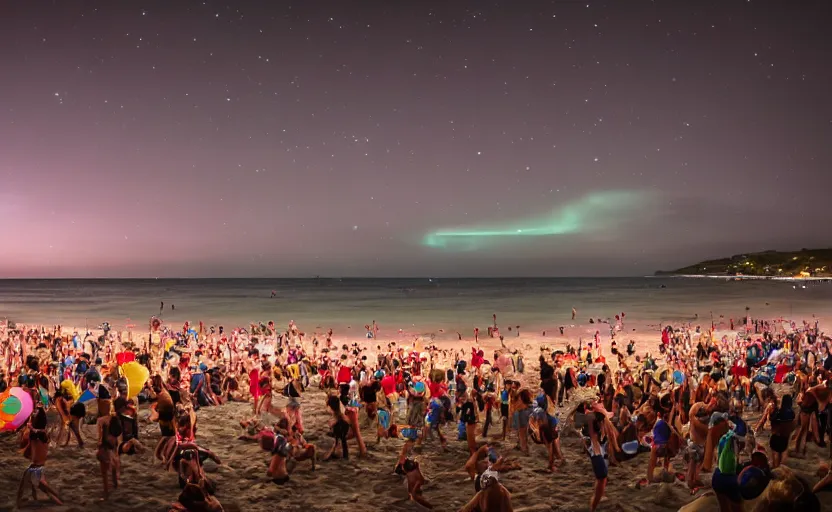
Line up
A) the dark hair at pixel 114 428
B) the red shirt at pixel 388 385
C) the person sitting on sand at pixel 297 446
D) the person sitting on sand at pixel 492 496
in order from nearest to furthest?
1. the person sitting on sand at pixel 492 496
2. the dark hair at pixel 114 428
3. the person sitting on sand at pixel 297 446
4. the red shirt at pixel 388 385

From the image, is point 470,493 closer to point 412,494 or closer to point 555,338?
point 412,494

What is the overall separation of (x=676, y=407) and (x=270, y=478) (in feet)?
31.3

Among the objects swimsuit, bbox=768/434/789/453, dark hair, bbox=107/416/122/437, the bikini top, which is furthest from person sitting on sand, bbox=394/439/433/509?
swimsuit, bbox=768/434/789/453

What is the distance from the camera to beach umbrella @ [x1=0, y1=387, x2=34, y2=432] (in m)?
10.5

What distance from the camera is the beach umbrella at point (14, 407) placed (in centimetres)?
1051

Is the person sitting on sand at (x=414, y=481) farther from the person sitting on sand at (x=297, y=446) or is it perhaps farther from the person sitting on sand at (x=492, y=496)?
the person sitting on sand at (x=492, y=496)

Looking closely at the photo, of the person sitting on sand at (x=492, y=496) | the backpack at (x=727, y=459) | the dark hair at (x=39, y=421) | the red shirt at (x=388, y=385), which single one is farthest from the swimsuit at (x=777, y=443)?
the dark hair at (x=39, y=421)

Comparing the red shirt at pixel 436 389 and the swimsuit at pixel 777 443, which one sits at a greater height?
the swimsuit at pixel 777 443

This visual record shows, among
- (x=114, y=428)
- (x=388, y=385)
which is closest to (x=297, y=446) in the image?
(x=114, y=428)

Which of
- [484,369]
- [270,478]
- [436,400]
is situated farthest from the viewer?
[484,369]

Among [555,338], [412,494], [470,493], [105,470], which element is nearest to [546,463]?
[470,493]

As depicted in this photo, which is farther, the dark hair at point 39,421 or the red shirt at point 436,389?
A: the red shirt at point 436,389

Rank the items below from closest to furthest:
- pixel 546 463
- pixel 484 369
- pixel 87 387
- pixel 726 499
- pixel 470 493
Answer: pixel 726 499 → pixel 470 493 → pixel 546 463 → pixel 87 387 → pixel 484 369

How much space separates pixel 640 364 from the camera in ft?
75.6
